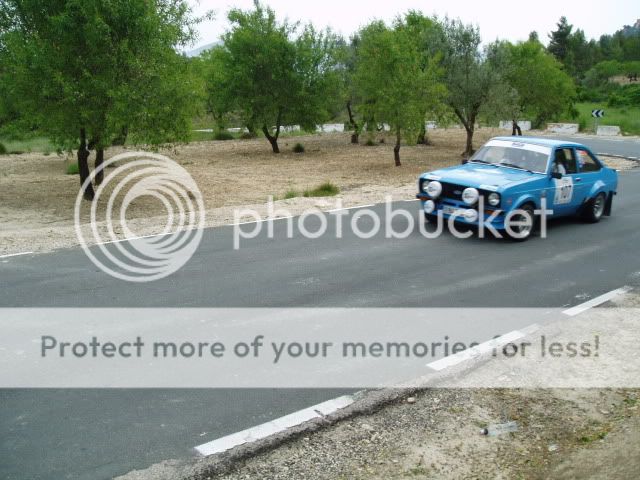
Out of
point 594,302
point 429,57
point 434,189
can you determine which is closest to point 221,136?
point 429,57

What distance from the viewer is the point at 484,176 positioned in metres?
11.1

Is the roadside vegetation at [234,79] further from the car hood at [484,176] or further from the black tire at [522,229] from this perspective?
the black tire at [522,229]

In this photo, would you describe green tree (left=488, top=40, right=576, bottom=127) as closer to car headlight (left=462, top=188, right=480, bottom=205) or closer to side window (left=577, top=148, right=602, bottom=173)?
side window (left=577, top=148, right=602, bottom=173)

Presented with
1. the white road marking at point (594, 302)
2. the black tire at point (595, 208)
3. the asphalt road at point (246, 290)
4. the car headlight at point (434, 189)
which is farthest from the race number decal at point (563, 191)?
the white road marking at point (594, 302)

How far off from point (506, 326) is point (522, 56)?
3916 centimetres

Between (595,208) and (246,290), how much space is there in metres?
8.31

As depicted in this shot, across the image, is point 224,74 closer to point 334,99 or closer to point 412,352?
point 334,99

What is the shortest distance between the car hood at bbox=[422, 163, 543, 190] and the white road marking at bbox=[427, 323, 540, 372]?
4256 mm

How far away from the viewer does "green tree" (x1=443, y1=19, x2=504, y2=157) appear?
29750 millimetres

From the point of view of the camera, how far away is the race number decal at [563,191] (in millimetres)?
11656

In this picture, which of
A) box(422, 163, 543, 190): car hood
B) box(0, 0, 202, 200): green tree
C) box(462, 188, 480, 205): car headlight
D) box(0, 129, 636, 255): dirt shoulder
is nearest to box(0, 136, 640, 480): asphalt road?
box(462, 188, 480, 205): car headlight

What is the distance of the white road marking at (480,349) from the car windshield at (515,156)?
543 centimetres

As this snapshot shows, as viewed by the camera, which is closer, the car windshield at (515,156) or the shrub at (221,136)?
the car windshield at (515,156)

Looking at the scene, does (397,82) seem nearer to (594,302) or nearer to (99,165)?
(99,165)
